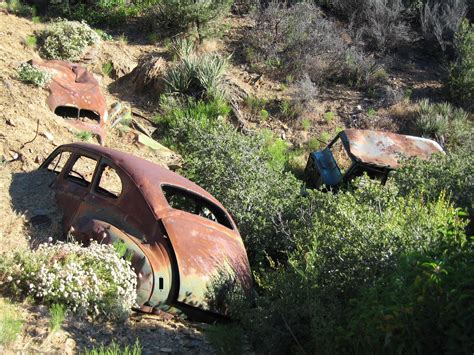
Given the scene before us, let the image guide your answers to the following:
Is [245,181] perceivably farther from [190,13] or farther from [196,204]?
[190,13]

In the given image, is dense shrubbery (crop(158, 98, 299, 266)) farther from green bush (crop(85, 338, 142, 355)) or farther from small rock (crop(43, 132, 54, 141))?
green bush (crop(85, 338, 142, 355))

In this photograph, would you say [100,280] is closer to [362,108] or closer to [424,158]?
[424,158]

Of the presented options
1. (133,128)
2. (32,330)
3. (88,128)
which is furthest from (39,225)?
(133,128)

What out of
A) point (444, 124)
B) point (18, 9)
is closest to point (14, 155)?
point (18, 9)

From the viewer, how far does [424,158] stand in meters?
9.60

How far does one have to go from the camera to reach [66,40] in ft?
42.7


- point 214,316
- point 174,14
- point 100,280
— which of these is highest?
point 174,14

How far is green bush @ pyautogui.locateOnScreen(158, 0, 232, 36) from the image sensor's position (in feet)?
48.6

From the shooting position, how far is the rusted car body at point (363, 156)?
9.39 m

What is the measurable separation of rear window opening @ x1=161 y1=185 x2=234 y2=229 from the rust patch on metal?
2.96 m

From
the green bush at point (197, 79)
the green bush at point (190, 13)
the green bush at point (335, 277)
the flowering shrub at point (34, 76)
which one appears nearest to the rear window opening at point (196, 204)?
the green bush at point (335, 277)

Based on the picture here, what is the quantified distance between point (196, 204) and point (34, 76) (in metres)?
4.55

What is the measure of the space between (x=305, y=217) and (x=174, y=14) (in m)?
9.21

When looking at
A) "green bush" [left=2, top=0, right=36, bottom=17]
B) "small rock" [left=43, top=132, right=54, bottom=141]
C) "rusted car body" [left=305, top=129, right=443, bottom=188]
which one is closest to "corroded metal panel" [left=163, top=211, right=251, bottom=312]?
"rusted car body" [left=305, top=129, right=443, bottom=188]
